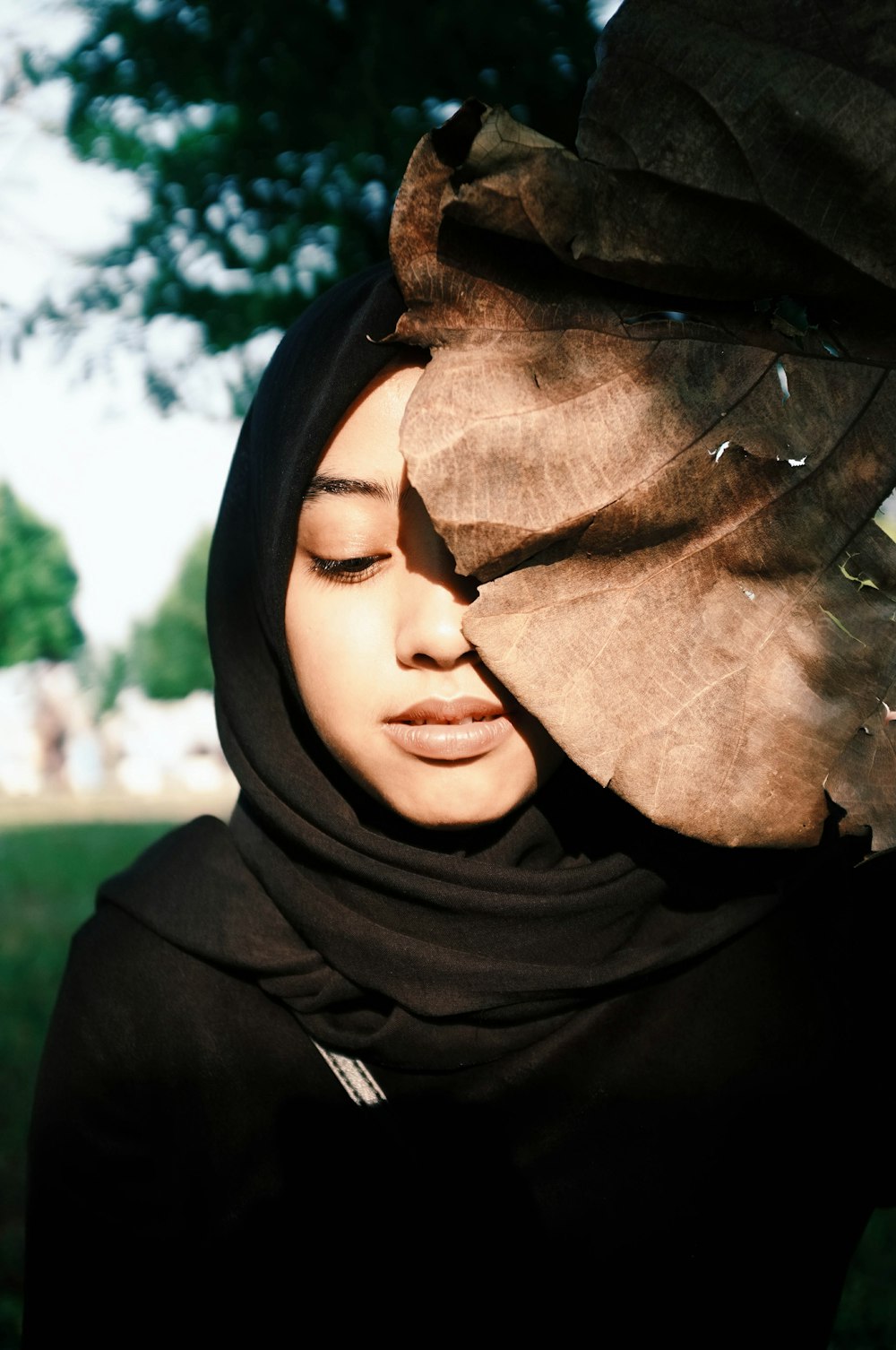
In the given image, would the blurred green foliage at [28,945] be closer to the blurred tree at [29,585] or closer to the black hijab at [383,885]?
the black hijab at [383,885]

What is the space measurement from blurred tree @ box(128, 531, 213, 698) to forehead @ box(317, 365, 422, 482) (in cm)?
3790

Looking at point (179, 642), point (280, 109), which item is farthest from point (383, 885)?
point (179, 642)

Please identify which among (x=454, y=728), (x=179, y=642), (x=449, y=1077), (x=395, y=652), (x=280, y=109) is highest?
(x=179, y=642)

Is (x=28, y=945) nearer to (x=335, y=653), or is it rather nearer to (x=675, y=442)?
(x=335, y=653)

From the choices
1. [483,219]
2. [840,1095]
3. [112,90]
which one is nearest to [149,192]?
[112,90]

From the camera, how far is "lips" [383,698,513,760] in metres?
1.36

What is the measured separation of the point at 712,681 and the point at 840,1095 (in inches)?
33.5

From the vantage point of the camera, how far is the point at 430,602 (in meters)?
1.32

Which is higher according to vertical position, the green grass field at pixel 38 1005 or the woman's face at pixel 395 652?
the woman's face at pixel 395 652

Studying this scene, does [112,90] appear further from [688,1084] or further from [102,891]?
[688,1084]

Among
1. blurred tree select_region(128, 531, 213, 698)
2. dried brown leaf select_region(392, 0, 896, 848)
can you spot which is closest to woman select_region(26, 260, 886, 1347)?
dried brown leaf select_region(392, 0, 896, 848)

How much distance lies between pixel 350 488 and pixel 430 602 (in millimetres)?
206

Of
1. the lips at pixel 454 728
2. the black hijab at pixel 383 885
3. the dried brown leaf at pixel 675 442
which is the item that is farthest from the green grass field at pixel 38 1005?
the dried brown leaf at pixel 675 442

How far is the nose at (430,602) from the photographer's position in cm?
131
